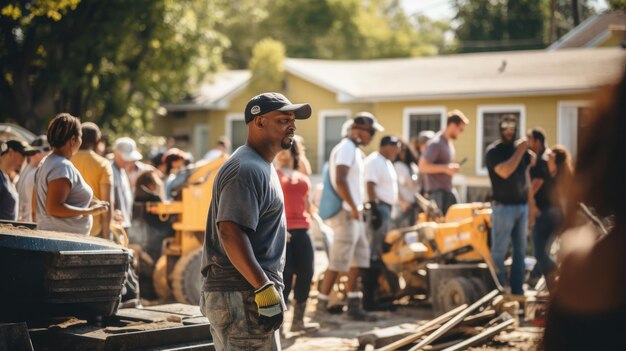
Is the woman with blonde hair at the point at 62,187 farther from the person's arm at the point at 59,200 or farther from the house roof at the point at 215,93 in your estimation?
the house roof at the point at 215,93

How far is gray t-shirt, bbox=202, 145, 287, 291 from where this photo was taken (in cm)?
485

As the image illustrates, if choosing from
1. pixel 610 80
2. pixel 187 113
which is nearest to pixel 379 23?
pixel 187 113

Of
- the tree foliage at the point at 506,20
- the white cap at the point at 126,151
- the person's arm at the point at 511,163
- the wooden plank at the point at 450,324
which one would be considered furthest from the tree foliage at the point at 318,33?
the wooden plank at the point at 450,324

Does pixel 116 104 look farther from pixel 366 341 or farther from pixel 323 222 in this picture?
pixel 366 341

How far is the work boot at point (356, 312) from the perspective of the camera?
35.9 feet

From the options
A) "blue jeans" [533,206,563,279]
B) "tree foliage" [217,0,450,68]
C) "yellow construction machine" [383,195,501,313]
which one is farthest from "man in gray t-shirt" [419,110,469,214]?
"tree foliage" [217,0,450,68]

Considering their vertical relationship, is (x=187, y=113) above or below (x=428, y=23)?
below

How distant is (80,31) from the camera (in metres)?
25.7

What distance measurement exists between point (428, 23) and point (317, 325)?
63420 millimetres

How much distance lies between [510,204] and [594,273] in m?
8.75

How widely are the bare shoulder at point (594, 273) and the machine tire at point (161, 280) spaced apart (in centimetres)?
958

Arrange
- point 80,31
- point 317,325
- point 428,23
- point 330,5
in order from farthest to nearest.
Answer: point 428,23 → point 330,5 → point 80,31 → point 317,325

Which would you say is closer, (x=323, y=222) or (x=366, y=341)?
(x=366, y=341)

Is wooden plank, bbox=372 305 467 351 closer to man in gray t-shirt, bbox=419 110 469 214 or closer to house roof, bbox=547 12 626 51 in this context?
man in gray t-shirt, bbox=419 110 469 214
